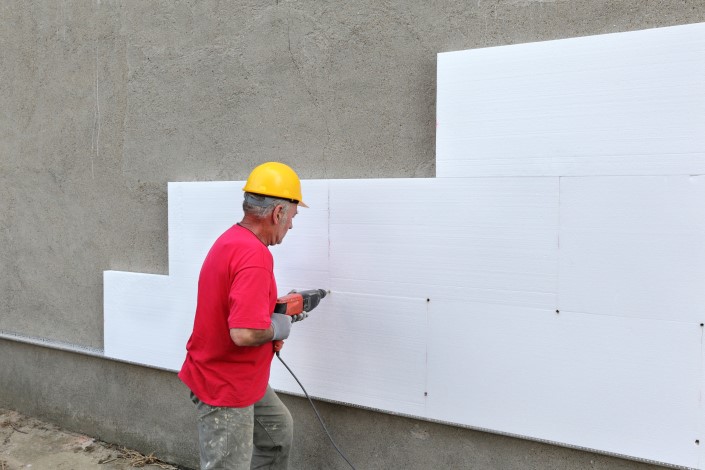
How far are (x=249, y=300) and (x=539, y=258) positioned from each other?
1149 millimetres

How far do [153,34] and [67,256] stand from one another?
1.63 m

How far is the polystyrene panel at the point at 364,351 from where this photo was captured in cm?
257

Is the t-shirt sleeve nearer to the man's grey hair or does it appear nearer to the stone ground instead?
the man's grey hair

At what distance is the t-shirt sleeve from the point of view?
6.80 ft

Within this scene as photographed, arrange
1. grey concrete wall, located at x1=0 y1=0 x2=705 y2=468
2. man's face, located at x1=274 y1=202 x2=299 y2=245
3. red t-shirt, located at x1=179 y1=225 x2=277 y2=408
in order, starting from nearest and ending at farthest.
Answer: red t-shirt, located at x1=179 y1=225 x2=277 y2=408 < man's face, located at x1=274 y1=202 x2=299 y2=245 < grey concrete wall, located at x1=0 y1=0 x2=705 y2=468

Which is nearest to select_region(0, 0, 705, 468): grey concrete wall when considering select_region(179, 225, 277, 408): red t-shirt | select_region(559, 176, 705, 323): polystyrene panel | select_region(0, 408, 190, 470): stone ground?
select_region(0, 408, 190, 470): stone ground

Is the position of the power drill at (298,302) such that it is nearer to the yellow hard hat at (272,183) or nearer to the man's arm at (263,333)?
the man's arm at (263,333)

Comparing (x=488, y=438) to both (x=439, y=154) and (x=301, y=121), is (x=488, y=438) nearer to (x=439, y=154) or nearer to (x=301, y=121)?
(x=439, y=154)

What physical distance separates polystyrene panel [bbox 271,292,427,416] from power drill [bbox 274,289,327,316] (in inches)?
6.0

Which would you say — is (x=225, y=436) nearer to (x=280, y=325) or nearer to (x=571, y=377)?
(x=280, y=325)

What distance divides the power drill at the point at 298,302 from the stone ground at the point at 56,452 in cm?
160

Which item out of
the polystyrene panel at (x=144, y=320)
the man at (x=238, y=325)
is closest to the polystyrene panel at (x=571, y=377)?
the man at (x=238, y=325)

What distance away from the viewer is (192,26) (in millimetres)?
3279

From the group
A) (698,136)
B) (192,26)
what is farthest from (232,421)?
(192,26)
